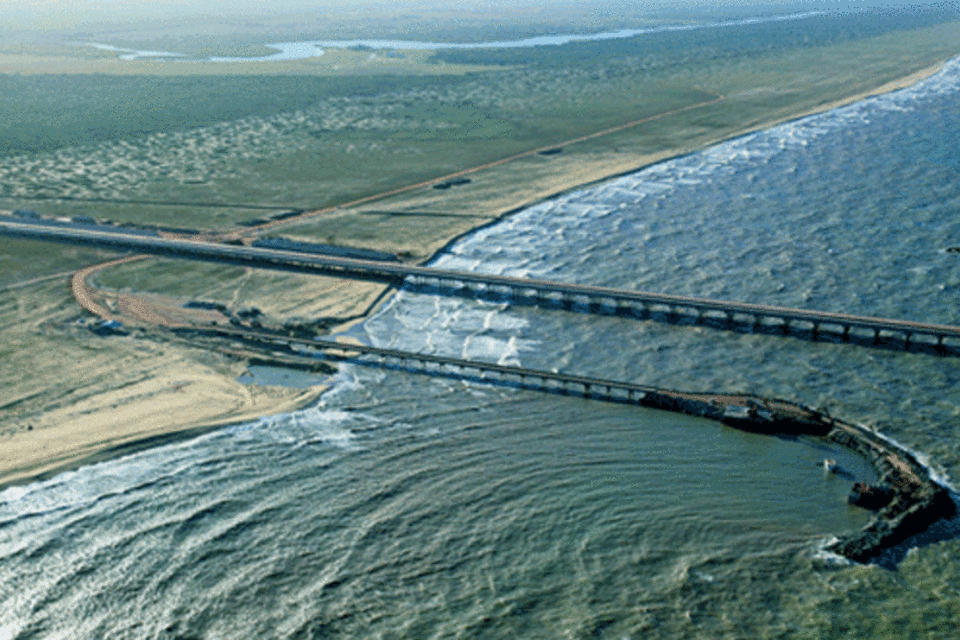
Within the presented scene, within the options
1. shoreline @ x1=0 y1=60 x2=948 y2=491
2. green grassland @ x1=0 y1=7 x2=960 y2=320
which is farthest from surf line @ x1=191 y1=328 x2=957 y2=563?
green grassland @ x1=0 y1=7 x2=960 y2=320

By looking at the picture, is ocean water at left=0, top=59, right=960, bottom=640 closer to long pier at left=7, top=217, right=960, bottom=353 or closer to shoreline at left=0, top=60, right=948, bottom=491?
shoreline at left=0, top=60, right=948, bottom=491

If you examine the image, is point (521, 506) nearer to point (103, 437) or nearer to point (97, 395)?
point (103, 437)

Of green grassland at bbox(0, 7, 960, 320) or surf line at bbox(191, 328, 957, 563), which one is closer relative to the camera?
surf line at bbox(191, 328, 957, 563)

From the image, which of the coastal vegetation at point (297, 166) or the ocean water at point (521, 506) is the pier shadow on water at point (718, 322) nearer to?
the ocean water at point (521, 506)

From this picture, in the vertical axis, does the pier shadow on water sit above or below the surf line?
above

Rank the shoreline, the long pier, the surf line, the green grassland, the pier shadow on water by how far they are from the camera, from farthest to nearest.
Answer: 1. the green grassland
2. the long pier
3. the pier shadow on water
4. the shoreline
5. the surf line

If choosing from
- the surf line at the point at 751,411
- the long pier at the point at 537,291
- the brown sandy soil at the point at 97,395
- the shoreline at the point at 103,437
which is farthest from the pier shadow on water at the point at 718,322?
the brown sandy soil at the point at 97,395

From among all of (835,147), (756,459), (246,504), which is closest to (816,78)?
(835,147)
